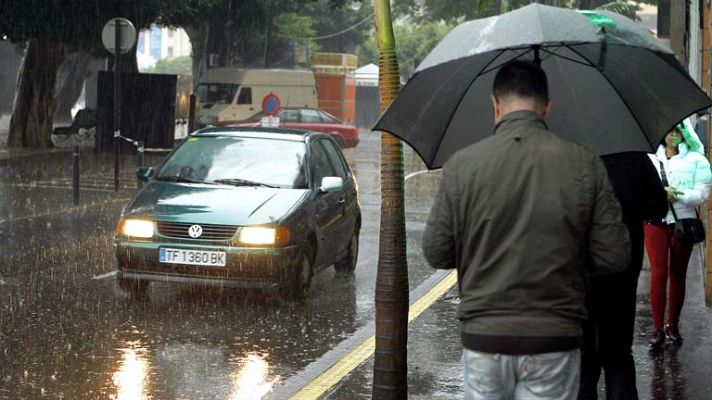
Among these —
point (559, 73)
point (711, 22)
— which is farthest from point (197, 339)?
point (711, 22)

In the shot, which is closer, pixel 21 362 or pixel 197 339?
pixel 21 362

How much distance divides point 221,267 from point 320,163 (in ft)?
7.21

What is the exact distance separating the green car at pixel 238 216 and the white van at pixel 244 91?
96.4 ft

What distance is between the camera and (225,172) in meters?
11.6

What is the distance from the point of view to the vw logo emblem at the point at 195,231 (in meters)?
10.4

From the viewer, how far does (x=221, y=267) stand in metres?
10.4

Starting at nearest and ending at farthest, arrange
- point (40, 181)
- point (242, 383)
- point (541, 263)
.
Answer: point (541, 263) < point (242, 383) < point (40, 181)

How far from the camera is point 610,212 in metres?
3.91

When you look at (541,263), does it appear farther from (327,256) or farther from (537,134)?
(327,256)

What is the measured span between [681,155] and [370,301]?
3.50 m

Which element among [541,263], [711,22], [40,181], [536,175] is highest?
[711,22]

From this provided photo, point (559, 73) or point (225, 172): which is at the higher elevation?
point (559, 73)

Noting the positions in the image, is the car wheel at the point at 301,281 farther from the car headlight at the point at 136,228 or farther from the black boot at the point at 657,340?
the black boot at the point at 657,340

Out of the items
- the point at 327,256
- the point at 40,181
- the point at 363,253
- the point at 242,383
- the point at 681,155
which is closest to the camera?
the point at 242,383
